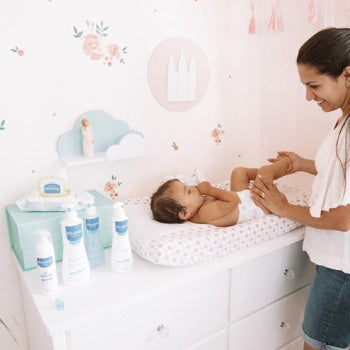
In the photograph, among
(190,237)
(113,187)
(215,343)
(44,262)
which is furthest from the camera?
(113,187)

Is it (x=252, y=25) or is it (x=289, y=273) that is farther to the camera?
(x=252, y=25)

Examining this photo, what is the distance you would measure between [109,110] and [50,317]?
84cm

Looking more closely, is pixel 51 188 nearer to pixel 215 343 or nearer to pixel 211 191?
pixel 211 191

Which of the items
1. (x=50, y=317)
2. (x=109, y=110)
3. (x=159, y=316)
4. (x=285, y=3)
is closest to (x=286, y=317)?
(x=159, y=316)

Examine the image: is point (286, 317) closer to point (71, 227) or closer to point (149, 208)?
point (149, 208)

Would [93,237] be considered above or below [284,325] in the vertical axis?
above

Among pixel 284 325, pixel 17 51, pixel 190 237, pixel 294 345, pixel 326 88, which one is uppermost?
pixel 17 51

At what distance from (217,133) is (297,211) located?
26.4 inches

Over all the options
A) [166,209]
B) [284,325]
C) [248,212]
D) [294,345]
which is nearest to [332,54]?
[248,212]

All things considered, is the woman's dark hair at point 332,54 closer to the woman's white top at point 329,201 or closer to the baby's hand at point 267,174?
the woman's white top at point 329,201

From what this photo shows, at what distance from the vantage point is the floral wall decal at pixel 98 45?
4.52ft

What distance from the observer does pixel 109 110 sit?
1.50 m

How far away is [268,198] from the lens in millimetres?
1441

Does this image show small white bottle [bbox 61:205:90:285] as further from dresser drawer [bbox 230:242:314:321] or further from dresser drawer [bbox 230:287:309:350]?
dresser drawer [bbox 230:287:309:350]
